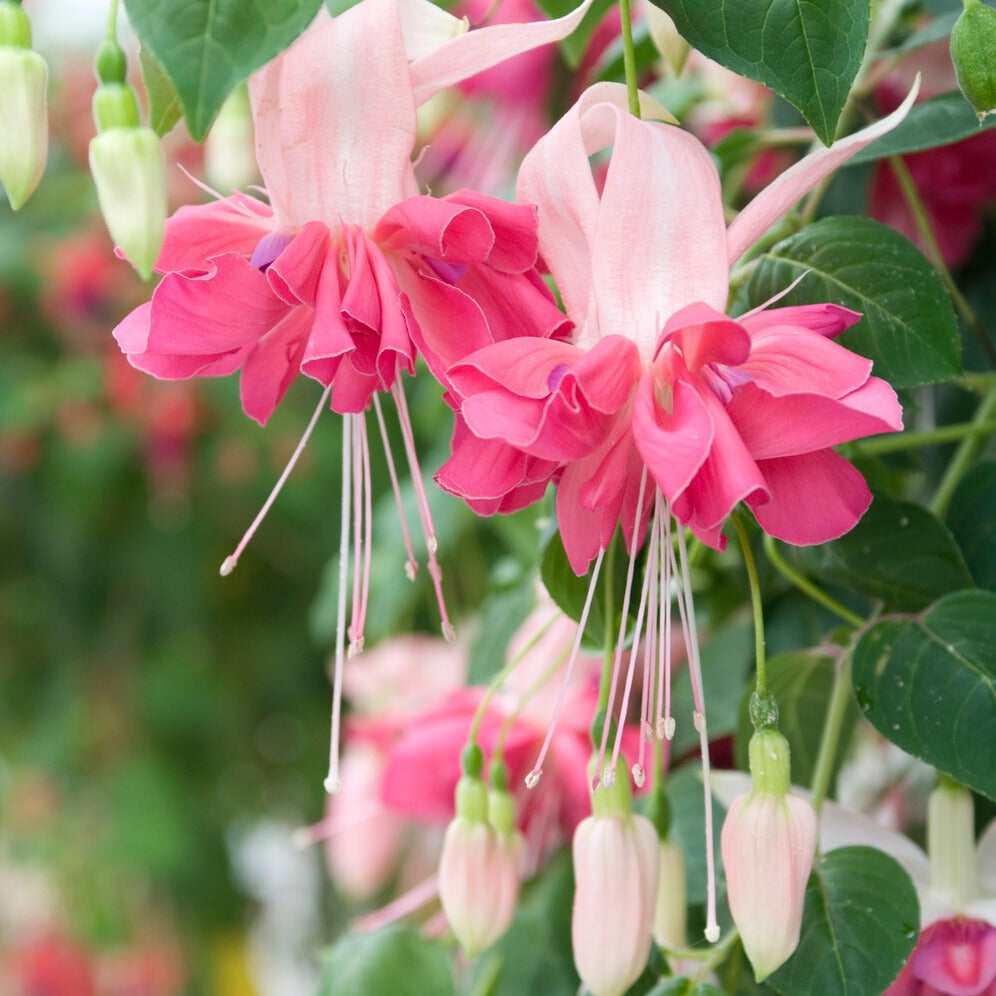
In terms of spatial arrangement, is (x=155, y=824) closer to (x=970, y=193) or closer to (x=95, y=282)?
(x=95, y=282)

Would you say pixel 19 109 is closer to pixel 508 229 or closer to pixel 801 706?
pixel 508 229

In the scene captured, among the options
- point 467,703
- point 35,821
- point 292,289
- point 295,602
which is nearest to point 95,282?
point 295,602

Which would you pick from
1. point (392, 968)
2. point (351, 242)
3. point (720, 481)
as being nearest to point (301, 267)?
point (351, 242)

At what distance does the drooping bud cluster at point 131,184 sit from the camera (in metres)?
0.32

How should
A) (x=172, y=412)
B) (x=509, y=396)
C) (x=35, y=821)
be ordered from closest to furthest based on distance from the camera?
(x=509, y=396) < (x=172, y=412) < (x=35, y=821)

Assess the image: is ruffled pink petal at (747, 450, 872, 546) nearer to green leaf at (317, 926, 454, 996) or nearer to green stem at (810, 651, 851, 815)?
green stem at (810, 651, 851, 815)

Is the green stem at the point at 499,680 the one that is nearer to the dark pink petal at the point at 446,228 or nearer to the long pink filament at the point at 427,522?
the long pink filament at the point at 427,522

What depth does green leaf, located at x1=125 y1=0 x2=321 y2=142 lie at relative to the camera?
32 cm

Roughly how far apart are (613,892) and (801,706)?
17 centimetres

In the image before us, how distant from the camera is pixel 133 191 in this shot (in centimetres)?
32

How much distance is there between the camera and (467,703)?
649 millimetres

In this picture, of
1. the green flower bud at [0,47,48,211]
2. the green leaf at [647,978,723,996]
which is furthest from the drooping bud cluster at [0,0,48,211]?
the green leaf at [647,978,723,996]

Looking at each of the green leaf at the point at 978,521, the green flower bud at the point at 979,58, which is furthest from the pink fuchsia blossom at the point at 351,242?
the green leaf at the point at 978,521

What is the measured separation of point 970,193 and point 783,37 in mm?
348
